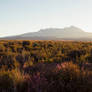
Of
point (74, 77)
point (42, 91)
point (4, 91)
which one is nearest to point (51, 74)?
point (74, 77)

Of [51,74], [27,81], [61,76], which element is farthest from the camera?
Answer: [51,74]

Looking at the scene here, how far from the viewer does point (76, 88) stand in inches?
118

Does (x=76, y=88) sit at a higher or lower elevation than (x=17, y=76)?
lower

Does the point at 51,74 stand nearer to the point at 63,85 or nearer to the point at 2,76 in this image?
the point at 63,85

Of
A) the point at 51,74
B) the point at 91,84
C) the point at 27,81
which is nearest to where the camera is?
the point at 91,84

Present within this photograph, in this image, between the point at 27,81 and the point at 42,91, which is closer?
the point at 42,91

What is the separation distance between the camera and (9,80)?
335cm

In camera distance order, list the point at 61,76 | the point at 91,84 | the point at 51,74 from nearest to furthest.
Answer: the point at 91,84 → the point at 61,76 → the point at 51,74

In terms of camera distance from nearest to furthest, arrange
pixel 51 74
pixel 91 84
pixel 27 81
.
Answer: pixel 91 84 < pixel 27 81 < pixel 51 74

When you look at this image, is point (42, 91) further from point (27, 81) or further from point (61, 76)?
point (61, 76)

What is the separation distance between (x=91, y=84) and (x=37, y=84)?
1434 mm

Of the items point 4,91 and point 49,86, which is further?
point 49,86

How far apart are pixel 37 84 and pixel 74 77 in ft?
3.88

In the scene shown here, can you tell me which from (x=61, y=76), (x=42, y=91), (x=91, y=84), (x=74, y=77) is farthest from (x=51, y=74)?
(x=91, y=84)
